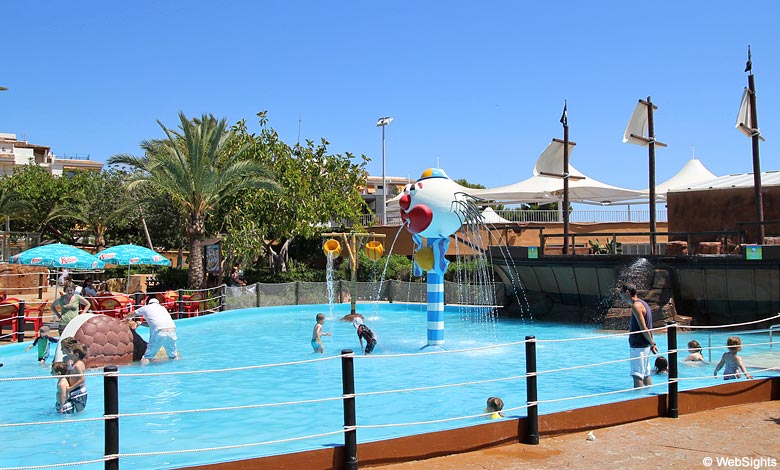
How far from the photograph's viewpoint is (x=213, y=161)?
26.2 metres

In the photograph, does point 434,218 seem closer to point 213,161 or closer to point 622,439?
point 622,439

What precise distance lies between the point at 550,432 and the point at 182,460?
3860 millimetres

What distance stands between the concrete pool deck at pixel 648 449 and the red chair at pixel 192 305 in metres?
16.2

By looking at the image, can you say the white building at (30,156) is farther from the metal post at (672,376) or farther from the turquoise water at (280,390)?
the metal post at (672,376)

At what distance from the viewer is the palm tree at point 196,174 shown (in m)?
24.9

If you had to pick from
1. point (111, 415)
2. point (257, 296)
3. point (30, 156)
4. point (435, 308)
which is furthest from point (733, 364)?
point (30, 156)


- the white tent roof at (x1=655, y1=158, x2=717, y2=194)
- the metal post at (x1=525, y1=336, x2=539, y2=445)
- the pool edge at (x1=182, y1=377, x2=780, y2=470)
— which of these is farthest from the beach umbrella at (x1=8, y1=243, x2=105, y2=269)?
the white tent roof at (x1=655, y1=158, x2=717, y2=194)

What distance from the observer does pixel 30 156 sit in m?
79.6

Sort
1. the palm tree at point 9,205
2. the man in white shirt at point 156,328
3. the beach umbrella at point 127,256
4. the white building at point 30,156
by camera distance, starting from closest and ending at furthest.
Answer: the man in white shirt at point 156,328 → the beach umbrella at point 127,256 → the palm tree at point 9,205 → the white building at point 30,156

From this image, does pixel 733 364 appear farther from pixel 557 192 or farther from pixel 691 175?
pixel 691 175

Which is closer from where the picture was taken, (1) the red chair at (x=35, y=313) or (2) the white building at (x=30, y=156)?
(1) the red chair at (x=35, y=313)

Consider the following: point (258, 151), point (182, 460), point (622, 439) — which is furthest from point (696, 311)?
point (258, 151)

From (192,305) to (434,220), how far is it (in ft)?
35.9

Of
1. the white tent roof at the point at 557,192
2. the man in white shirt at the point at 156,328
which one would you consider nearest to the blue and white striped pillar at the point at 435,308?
the man in white shirt at the point at 156,328
